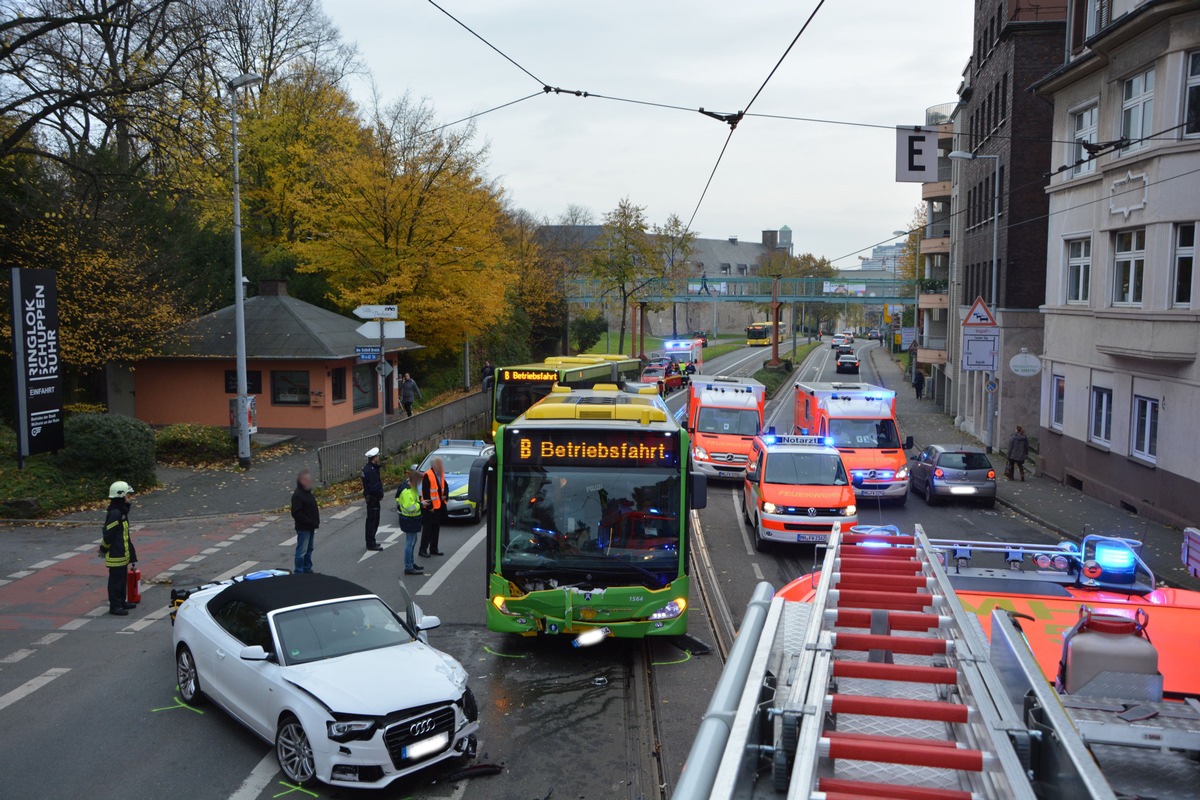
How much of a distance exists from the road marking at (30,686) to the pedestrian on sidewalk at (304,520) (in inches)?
158

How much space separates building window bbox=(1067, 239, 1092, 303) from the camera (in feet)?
85.5

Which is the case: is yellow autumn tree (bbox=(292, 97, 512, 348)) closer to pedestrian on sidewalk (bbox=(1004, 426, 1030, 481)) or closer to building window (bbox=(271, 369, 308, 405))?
building window (bbox=(271, 369, 308, 405))

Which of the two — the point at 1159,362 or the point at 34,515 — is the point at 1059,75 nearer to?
the point at 1159,362

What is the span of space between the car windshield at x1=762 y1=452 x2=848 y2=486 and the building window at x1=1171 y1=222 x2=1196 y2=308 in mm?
8881

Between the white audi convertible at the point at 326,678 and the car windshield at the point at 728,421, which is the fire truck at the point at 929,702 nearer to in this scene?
the white audi convertible at the point at 326,678

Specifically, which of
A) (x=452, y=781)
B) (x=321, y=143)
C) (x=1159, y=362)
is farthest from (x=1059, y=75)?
(x=321, y=143)

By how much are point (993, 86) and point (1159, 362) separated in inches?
774

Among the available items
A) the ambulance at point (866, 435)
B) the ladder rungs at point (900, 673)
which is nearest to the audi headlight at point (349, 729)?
the ladder rungs at point (900, 673)

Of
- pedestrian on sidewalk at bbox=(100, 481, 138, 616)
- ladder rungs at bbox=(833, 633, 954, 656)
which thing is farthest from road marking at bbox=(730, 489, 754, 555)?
ladder rungs at bbox=(833, 633, 954, 656)

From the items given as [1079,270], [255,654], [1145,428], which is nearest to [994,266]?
[1079,270]

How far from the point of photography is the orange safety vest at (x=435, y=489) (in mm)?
16141

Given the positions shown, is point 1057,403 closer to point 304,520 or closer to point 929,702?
point 304,520

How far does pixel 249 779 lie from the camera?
8.02 metres

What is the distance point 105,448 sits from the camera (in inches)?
831
